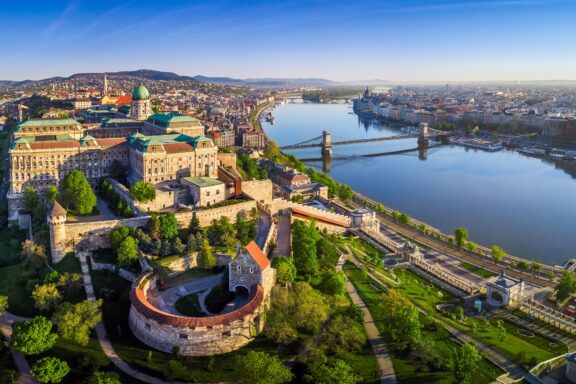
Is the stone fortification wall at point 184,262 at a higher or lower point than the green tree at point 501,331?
higher

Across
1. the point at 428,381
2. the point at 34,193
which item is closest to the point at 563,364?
the point at 428,381

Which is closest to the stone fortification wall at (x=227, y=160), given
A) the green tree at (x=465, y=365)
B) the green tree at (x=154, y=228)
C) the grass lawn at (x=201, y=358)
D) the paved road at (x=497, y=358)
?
the green tree at (x=154, y=228)

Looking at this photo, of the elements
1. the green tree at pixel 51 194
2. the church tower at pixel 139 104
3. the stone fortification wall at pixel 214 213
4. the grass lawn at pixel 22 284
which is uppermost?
the church tower at pixel 139 104

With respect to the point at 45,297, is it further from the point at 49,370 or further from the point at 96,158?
the point at 96,158

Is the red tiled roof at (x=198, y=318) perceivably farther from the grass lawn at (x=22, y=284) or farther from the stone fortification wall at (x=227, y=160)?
the stone fortification wall at (x=227, y=160)

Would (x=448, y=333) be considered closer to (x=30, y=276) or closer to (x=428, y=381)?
(x=428, y=381)

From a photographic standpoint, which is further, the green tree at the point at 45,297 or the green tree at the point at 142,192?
the green tree at the point at 142,192
